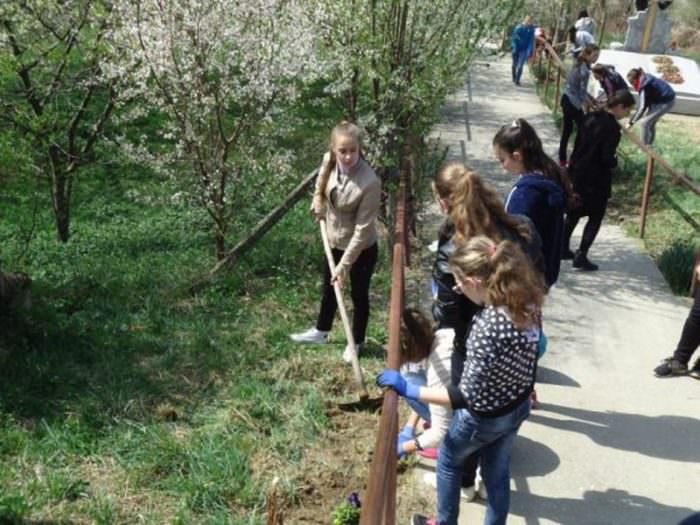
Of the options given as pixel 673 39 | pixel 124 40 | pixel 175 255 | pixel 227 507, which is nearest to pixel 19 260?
pixel 175 255

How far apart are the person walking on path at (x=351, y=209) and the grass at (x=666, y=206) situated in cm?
290

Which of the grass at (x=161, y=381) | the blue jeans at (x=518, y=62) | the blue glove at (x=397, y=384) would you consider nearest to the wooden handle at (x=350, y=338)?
the grass at (x=161, y=381)

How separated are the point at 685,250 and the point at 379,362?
3254 mm

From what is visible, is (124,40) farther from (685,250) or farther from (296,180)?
(685,250)

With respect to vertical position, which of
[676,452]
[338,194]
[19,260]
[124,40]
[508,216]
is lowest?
[19,260]

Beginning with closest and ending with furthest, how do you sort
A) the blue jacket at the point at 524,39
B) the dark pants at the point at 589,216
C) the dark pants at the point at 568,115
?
the dark pants at the point at 589,216 → the dark pants at the point at 568,115 → the blue jacket at the point at 524,39

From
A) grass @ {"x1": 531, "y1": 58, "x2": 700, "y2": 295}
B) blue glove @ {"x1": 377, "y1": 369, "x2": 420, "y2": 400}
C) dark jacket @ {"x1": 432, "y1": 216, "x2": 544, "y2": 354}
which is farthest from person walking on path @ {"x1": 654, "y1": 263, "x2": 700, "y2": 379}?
blue glove @ {"x1": 377, "y1": 369, "x2": 420, "y2": 400}

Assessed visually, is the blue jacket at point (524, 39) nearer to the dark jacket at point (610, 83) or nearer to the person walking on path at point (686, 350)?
the dark jacket at point (610, 83)

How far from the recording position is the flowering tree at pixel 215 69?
5.93 m

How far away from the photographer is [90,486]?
4.05 meters

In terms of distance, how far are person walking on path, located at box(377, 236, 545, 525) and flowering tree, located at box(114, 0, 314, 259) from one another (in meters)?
3.79

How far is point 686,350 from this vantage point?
489 centimetres

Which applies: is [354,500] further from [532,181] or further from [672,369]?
[672,369]

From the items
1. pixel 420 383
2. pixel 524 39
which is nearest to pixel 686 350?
pixel 420 383
